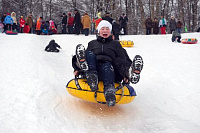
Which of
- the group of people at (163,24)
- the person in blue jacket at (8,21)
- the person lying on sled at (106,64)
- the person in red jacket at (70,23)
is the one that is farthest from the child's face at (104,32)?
the group of people at (163,24)

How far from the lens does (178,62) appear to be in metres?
7.16

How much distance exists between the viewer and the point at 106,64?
10.3ft

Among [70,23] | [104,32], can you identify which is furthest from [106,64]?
[70,23]

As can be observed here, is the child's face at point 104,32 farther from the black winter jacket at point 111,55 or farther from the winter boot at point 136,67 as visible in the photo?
the winter boot at point 136,67

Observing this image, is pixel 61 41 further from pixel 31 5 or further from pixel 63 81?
pixel 31 5

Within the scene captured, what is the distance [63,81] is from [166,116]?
2.21m

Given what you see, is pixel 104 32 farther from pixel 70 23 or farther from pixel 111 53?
pixel 70 23

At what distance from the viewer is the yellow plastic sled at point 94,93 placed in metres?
3.01

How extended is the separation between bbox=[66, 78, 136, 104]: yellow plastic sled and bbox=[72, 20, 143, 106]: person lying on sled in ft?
0.34

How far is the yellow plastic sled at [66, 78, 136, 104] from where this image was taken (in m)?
3.01

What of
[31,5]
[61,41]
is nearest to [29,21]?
[61,41]

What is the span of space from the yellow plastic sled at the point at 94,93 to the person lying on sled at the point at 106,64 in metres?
0.10

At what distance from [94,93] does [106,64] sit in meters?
0.46

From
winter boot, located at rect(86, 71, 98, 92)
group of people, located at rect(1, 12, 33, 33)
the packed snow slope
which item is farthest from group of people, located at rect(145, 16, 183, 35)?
winter boot, located at rect(86, 71, 98, 92)
